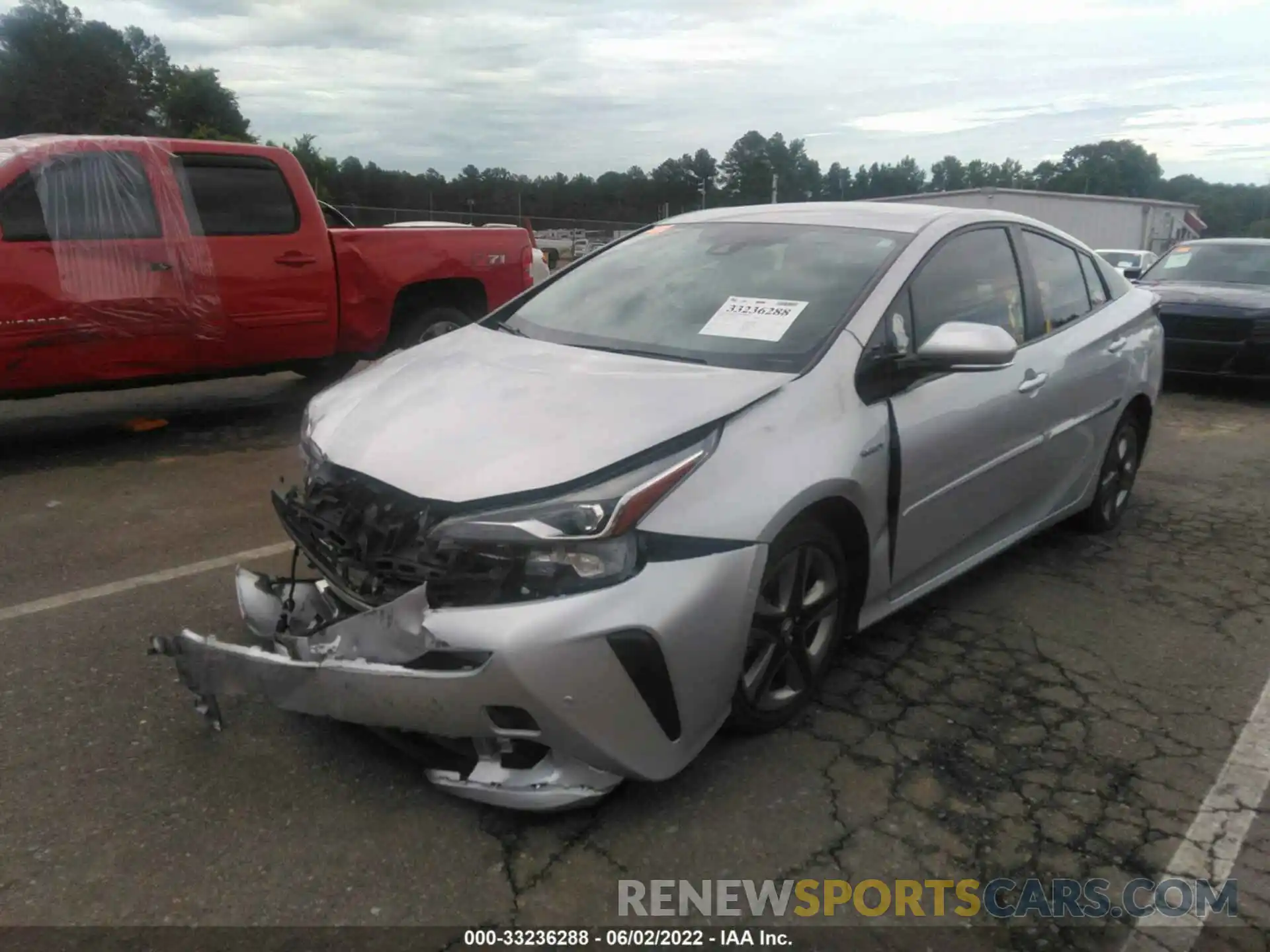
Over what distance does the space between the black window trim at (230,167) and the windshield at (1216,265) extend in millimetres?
8738

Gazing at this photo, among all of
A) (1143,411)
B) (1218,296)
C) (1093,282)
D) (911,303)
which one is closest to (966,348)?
(911,303)

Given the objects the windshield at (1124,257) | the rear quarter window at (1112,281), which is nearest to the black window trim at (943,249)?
the rear quarter window at (1112,281)

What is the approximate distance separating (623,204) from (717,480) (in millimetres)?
38884

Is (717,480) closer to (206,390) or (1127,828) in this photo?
(1127,828)

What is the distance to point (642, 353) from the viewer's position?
332 centimetres

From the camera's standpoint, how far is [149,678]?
131 inches

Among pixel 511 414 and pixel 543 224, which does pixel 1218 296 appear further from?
pixel 543 224

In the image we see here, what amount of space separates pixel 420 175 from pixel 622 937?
1714 inches

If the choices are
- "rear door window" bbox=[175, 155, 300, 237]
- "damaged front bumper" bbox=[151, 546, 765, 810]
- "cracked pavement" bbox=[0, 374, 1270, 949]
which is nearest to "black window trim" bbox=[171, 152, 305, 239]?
"rear door window" bbox=[175, 155, 300, 237]

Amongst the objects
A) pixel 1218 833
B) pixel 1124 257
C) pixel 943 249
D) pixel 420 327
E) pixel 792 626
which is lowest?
pixel 1124 257

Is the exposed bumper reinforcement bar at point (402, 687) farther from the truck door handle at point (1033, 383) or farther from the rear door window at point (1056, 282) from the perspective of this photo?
the rear door window at point (1056, 282)

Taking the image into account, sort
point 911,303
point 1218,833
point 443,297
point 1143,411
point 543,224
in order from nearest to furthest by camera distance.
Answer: point 1218,833, point 911,303, point 1143,411, point 443,297, point 543,224

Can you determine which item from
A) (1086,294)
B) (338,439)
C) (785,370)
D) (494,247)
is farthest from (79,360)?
(1086,294)

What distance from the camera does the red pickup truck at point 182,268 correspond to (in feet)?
19.1
